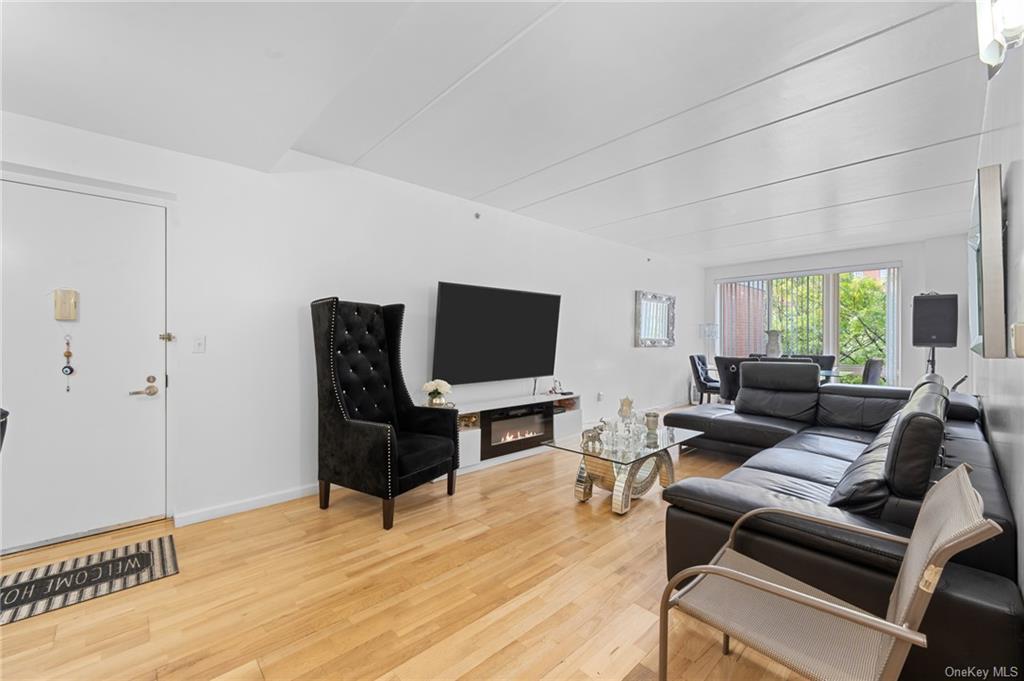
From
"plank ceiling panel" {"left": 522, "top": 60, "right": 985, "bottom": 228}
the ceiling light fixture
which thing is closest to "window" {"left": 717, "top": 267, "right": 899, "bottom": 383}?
"plank ceiling panel" {"left": 522, "top": 60, "right": 985, "bottom": 228}

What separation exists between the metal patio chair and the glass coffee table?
1.47m

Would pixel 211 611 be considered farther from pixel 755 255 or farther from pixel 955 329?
pixel 755 255

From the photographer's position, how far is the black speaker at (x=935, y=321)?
4.22 meters

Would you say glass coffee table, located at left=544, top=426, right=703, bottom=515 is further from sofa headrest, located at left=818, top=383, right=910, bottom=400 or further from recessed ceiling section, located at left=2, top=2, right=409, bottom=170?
recessed ceiling section, located at left=2, top=2, right=409, bottom=170

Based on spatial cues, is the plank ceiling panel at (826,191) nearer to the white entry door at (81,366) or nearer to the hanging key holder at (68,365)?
the white entry door at (81,366)

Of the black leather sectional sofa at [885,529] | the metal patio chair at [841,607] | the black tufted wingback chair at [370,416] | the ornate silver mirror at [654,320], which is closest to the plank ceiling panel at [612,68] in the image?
the black tufted wingback chair at [370,416]

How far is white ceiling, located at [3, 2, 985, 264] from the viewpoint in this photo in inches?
73.7

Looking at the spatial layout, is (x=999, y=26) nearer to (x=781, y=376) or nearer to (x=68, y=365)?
(x=781, y=376)

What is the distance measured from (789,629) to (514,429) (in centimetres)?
328

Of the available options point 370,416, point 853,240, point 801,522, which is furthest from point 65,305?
point 853,240

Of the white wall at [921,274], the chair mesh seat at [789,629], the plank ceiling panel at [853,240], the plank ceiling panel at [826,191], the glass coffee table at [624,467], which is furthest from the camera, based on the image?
the white wall at [921,274]

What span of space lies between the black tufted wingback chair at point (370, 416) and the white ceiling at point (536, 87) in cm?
125

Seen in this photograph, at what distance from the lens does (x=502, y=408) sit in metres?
4.29

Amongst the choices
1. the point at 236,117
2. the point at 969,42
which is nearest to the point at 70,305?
the point at 236,117
